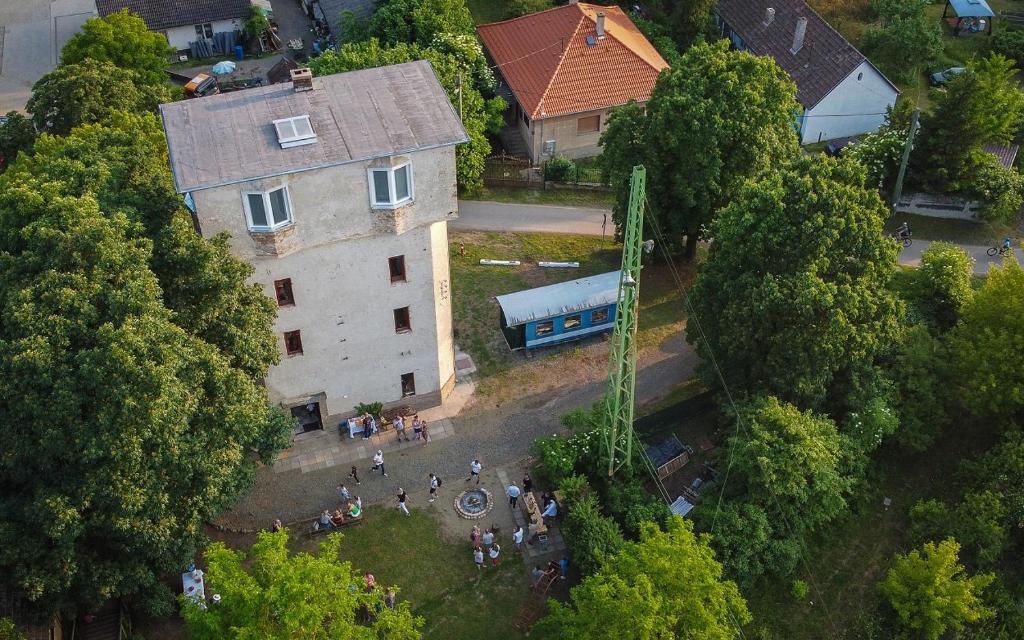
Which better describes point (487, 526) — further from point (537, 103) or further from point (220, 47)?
point (220, 47)

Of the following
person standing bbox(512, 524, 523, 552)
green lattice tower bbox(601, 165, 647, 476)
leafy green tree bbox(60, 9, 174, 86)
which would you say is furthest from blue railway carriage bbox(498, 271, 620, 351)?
leafy green tree bbox(60, 9, 174, 86)

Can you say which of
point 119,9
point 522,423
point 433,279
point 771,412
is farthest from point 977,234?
point 119,9

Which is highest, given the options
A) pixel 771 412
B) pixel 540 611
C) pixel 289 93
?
pixel 289 93

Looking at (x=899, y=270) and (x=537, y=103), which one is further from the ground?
(x=537, y=103)

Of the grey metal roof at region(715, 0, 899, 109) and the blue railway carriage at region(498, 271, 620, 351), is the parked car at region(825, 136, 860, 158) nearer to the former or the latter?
the grey metal roof at region(715, 0, 899, 109)

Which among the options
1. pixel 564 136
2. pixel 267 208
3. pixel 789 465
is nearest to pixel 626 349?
pixel 789 465

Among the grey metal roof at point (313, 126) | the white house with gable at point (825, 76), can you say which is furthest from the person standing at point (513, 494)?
the white house with gable at point (825, 76)

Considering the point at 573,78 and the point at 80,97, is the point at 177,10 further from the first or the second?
the point at 573,78
